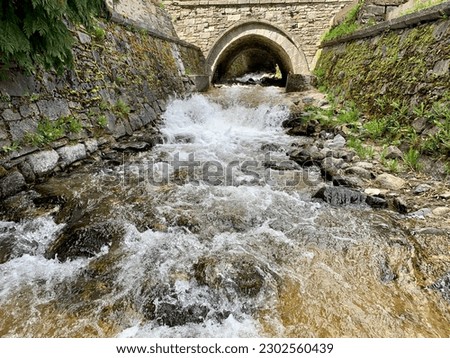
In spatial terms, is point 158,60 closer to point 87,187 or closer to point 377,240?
point 87,187

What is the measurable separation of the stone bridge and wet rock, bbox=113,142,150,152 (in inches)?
372

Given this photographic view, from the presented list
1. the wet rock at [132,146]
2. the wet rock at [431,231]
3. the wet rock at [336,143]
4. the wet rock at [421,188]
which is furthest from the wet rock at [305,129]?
the wet rock at [431,231]

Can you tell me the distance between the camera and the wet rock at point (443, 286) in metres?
2.20

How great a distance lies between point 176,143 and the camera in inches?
256

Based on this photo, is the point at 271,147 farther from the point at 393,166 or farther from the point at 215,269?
the point at 215,269

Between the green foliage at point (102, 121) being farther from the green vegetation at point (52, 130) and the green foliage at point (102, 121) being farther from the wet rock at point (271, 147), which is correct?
the wet rock at point (271, 147)

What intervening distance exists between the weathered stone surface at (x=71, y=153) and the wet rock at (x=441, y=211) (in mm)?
5153

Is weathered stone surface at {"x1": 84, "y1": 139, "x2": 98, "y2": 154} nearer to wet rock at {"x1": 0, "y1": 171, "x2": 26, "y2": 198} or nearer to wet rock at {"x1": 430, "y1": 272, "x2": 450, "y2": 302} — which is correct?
wet rock at {"x1": 0, "y1": 171, "x2": 26, "y2": 198}

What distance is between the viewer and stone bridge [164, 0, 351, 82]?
12.7 meters

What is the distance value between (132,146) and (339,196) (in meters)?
3.96

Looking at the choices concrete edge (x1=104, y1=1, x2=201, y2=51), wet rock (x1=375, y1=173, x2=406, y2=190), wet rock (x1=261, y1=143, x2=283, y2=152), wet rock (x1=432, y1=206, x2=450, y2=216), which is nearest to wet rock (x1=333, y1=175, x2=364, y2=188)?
wet rock (x1=375, y1=173, x2=406, y2=190)

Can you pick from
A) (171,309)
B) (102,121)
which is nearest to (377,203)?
(171,309)
